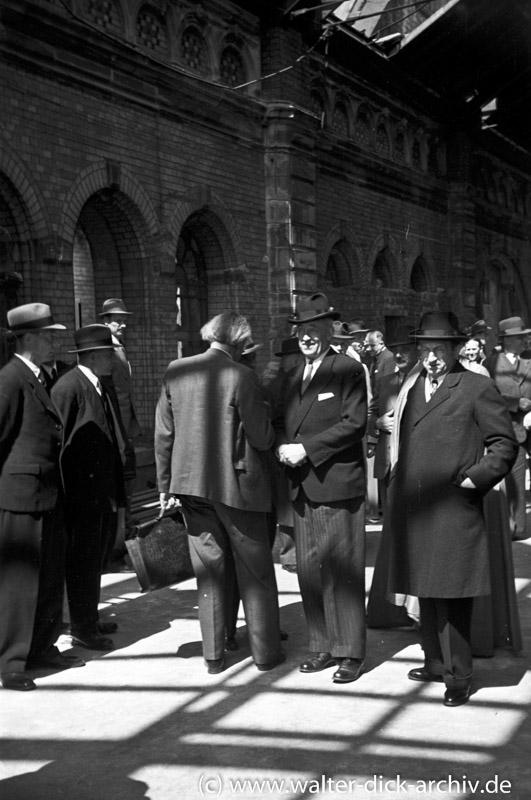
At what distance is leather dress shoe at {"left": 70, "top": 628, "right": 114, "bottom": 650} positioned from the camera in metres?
5.18

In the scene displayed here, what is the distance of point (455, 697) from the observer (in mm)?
4125

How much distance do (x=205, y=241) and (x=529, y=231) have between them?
13.3 meters

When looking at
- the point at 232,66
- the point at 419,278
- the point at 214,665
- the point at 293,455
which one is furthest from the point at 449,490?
the point at 419,278

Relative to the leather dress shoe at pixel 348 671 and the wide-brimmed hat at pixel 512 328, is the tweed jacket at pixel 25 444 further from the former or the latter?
the wide-brimmed hat at pixel 512 328

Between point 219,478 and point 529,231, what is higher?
point 529,231

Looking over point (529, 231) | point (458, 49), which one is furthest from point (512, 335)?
point (529, 231)

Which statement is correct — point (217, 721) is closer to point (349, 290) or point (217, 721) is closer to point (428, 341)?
point (428, 341)

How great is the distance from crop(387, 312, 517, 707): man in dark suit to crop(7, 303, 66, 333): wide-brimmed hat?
6.38ft

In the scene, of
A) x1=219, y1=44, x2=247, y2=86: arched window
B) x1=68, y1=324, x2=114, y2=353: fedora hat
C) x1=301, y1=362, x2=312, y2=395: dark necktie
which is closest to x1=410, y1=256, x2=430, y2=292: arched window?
x1=219, y1=44, x2=247, y2=86: arched window

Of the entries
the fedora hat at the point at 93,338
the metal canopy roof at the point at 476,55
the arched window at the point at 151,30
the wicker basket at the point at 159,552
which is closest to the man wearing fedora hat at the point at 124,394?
the wicker basket at the point at 159,552

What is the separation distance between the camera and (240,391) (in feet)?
15.1

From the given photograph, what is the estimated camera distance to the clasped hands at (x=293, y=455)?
15.0ft

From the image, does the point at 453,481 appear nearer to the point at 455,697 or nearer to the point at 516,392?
the point at 455,697

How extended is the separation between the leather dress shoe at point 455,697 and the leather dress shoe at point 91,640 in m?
2.00
